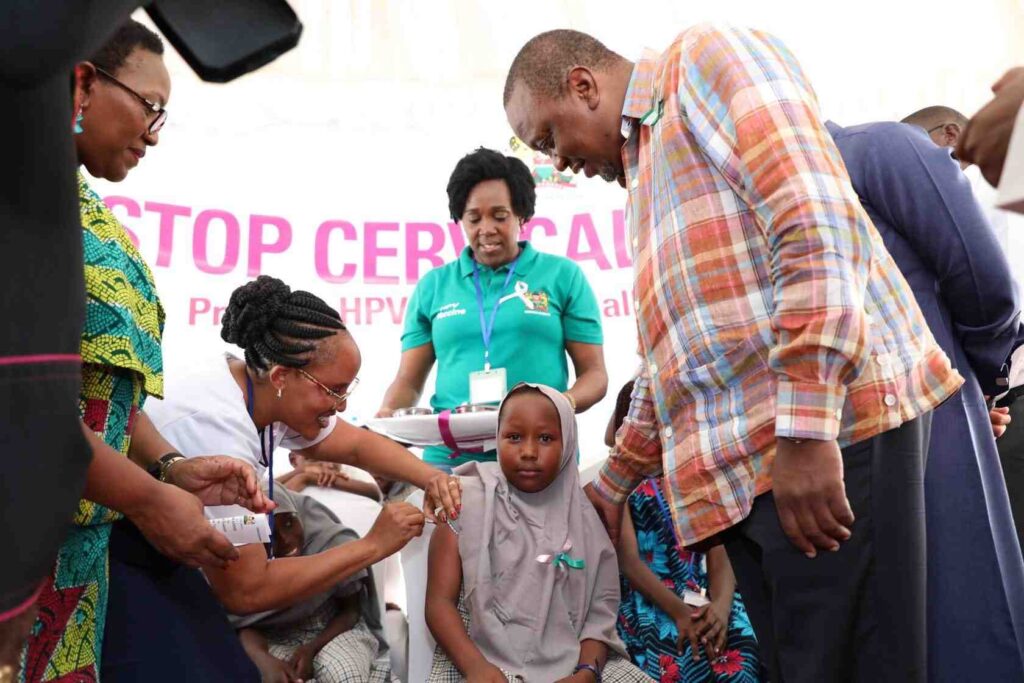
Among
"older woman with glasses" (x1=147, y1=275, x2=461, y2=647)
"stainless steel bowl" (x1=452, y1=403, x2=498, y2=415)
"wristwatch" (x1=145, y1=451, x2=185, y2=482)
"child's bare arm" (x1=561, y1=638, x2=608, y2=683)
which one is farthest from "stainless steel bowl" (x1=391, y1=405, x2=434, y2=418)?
"wristwatch" (x1=145, y1=451, x2=185, y2=482)

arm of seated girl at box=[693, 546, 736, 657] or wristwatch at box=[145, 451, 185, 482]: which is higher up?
wristwatch at box=[145, 451, 185, 482]

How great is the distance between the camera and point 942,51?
4.97m

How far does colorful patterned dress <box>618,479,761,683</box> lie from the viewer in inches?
118

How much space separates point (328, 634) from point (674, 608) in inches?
41.4

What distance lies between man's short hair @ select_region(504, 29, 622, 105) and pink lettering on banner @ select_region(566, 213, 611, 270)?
276cm

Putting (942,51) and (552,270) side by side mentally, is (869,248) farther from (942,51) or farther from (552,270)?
(942,51)

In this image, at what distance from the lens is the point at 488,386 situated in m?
3.29

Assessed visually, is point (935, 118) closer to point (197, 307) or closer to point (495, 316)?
point (495, 316)

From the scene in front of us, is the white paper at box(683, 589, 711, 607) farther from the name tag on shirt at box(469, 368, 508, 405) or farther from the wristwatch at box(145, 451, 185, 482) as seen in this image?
the wristwatch at box(145, 451, 185, 482)

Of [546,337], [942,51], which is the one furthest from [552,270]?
[942,51]

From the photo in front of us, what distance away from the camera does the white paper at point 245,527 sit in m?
1.94

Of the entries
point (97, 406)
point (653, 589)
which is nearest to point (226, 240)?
point (653, 589)

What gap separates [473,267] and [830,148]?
6.93 ft

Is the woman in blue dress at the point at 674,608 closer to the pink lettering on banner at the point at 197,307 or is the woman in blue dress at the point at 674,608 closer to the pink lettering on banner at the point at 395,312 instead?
the pink lettering on banner at the point at 395,312
